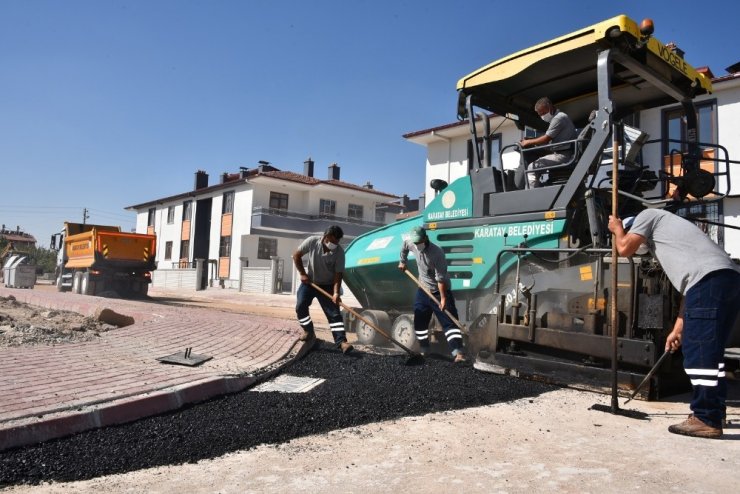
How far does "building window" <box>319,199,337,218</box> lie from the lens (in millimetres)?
34450

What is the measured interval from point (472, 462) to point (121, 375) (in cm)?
280

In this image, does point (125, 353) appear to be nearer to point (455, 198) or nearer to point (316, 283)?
point (316, 283)

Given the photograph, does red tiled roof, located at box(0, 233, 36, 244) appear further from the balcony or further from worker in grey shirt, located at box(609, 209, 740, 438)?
worker in grey shirt, located at box(609, 209, 740, 438)

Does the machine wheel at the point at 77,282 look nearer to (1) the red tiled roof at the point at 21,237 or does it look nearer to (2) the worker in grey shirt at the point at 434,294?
(2) the worker in grey shirt at the point at 434,294

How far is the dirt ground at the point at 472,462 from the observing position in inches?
103

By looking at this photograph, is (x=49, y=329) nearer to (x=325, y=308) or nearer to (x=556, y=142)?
(x=325, y=308)

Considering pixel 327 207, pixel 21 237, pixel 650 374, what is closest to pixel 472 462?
pixel 650 374

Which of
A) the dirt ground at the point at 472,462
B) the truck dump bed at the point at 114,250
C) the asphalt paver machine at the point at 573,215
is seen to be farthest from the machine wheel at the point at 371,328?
the truck dump bed at the point at 114,250

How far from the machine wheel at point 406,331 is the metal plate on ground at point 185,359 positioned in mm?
2793

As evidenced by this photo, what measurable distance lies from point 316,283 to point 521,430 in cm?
366

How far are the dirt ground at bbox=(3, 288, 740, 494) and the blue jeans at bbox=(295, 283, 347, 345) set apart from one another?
2.81 m

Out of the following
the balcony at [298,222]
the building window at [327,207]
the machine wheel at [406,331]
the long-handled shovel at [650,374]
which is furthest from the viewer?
the building window at [327,207]

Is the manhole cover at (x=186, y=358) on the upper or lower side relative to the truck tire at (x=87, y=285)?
lower

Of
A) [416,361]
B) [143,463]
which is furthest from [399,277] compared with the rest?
[143,463]
